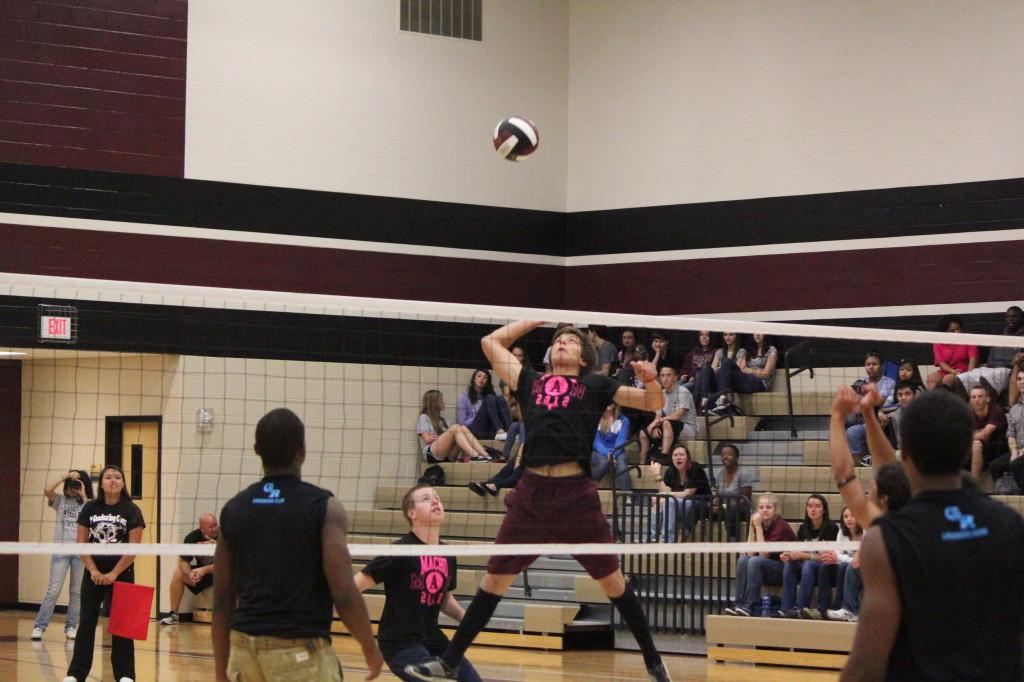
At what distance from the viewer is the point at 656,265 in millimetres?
20422

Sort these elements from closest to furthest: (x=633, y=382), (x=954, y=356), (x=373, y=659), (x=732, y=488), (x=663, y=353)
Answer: (x=373, y=659), (x=732, y=488), (x=954, y=356), (x=633, y=382), (x=663, y=353)

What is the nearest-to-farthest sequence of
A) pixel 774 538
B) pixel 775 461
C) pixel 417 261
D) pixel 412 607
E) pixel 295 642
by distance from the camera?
pixel 295 642
pixel 412 607
pixel 774 538
pixel 775 461
pixel 417 261

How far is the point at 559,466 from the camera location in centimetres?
825

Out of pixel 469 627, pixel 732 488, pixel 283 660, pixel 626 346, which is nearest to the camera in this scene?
pixel 283 660

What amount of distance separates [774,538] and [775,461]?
10.1 feet

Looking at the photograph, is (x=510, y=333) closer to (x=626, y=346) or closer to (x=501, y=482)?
(x=501, y=482)

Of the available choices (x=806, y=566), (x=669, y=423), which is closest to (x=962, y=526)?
(x=806, y=566)

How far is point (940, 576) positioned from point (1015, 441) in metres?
11.0

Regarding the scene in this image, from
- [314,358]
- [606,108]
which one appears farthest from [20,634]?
[606,108]

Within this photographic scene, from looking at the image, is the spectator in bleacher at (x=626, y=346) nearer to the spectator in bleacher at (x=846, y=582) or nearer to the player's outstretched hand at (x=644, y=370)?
the spectator in bleacher at (x=846, y=582)

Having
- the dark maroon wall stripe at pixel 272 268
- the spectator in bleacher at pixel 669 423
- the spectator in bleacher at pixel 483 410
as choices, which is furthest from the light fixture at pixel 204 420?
the spectator in bleacher at pixel 669 423

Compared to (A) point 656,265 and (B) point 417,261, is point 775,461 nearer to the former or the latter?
(A) point 656,265

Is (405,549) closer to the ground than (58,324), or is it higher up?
closer to the ground

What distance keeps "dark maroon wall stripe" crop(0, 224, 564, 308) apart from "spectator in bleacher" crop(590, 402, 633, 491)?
3.72 meters
